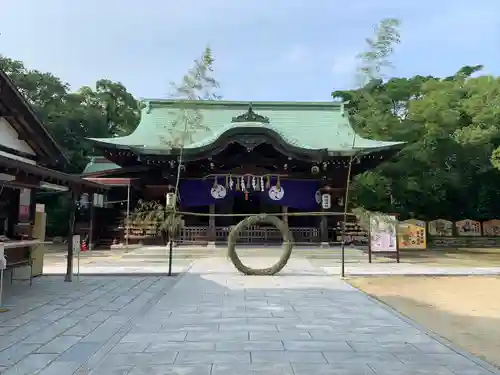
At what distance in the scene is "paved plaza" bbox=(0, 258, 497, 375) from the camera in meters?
4.40

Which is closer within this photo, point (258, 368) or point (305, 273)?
point (258, 368)

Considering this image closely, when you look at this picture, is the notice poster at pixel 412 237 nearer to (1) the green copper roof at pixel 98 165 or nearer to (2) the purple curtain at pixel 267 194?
(2) the purple curtain at pixel 267 194

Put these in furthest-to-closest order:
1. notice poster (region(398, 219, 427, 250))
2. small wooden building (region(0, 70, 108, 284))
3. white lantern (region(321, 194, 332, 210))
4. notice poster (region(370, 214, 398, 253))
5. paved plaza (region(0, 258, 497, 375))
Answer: white lantern (region(321, 194, 332, 210)), notice poster (region(398, 219, 427, 250)), notice poster (region(370, 214, 398, 253)), small wooden building (region(0, 70, 108, 284)), paved plaza (region(0, 258, 497, 375))

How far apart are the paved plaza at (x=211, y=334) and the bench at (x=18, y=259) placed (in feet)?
1.36

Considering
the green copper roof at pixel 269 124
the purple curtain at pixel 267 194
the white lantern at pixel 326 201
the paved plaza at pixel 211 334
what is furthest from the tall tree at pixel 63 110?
the paved plaza at pixel 211 334

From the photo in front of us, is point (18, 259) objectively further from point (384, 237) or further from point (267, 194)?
point (267, 194)

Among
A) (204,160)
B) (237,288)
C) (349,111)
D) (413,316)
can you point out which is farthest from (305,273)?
(349,111)

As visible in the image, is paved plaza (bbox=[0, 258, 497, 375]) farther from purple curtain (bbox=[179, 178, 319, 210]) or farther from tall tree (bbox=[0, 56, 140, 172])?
tall tree (bbox=[0, 56, 140, 172])

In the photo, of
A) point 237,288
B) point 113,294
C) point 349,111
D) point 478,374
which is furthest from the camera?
point 349,111

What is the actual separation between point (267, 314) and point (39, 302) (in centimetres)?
382

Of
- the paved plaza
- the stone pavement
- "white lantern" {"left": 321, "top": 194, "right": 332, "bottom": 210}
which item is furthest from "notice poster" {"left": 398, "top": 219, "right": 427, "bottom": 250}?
the paved plaza

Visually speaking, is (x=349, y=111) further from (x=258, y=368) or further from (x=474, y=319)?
(x=258, y=368)

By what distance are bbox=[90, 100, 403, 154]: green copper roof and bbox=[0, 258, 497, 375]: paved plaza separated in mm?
11575

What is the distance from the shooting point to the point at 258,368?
430 centimetres
